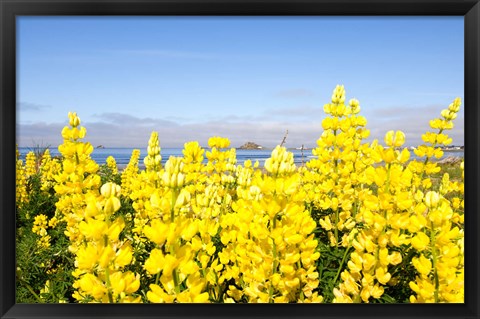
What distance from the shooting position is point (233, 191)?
281cm

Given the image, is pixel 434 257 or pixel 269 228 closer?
pixel 434 257

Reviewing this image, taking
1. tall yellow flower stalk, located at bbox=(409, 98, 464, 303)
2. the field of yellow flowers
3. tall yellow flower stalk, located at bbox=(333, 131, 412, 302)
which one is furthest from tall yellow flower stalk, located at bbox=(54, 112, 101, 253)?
tall yellow flower stalk, located at bbox=(409, 98, 464, 303)

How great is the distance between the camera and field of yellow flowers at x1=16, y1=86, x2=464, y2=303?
4.53 feet

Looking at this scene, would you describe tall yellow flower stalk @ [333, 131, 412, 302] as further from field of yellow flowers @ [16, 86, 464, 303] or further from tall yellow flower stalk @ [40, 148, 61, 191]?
tall yellow flower stalk @ [40, 148, 61, 191]

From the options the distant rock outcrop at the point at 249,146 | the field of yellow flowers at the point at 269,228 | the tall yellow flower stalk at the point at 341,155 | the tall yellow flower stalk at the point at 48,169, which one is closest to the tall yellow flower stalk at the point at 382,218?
the field of yellow flowers at the point at 269,228

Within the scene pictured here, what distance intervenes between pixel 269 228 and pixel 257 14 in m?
0.88

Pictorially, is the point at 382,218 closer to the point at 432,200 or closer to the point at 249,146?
the point at 432,200

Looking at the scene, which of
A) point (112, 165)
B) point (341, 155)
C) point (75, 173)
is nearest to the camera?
point (75, 173)

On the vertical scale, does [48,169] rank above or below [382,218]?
above

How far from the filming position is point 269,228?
66.4 inches

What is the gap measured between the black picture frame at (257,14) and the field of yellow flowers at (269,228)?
3.4 inches

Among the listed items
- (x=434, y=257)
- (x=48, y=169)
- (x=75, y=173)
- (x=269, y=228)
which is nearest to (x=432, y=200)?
(x=434, y=257)

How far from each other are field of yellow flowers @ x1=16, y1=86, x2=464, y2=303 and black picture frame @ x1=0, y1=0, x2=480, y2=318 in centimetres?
9
